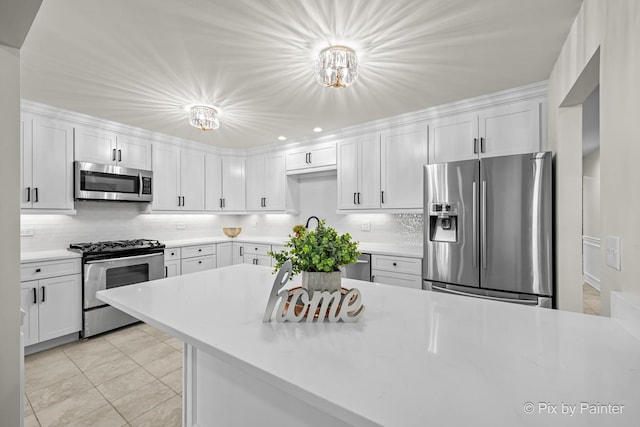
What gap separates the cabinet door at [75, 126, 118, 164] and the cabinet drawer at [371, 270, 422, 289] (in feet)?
11.1

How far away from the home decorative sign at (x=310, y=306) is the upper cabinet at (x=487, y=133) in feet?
8.09

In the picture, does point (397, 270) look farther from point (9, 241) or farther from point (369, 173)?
point (9, 241)

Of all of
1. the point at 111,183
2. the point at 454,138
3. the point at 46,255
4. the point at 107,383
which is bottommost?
the point at 107,383

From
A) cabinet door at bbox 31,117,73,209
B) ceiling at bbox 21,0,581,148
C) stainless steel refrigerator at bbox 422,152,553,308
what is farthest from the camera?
cabinet door at bbox 31,117,73,209

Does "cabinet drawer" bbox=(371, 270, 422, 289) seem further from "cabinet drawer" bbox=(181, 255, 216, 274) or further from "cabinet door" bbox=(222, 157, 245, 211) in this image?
"cabinet door" bbox=(222, 157, 245, 211)

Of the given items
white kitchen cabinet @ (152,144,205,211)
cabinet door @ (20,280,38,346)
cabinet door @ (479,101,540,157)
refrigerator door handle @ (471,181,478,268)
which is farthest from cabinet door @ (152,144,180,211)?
cabinet door @ (479,101,540,157)

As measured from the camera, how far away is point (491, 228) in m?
2.42

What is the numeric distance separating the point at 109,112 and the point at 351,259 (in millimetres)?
3342

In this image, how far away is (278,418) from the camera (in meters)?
1.07

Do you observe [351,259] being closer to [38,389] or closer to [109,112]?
[38,389]

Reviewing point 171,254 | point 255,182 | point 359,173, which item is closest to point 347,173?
point 359,173

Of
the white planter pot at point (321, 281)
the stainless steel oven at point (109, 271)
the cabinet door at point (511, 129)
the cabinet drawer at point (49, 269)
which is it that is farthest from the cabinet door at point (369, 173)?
the cabinet drawer at point (49, 269)

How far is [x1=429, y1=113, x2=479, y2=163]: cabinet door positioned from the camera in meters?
2.94

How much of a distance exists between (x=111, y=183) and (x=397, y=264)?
134 inches
